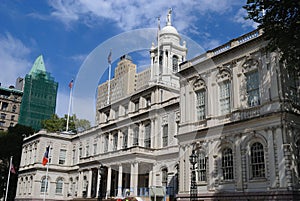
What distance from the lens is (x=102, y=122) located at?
151 ft

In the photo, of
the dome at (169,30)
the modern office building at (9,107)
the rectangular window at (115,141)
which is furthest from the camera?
the modern office building at (9,107)

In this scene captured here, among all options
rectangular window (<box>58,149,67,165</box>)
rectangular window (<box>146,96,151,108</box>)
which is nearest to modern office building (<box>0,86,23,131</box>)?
rectangular window (<box>58,149,67,165</box>)

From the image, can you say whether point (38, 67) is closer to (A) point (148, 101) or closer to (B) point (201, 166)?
(A) point (148, 101)

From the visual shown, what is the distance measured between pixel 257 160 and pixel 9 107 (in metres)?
87.0

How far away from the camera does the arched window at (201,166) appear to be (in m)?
24.4

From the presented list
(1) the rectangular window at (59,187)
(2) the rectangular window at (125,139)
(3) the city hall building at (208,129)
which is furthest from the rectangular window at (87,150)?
(2) the rectangular window at (125,139)

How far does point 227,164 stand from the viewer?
903 inches

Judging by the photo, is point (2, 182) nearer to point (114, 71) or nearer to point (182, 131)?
point (114, 71)

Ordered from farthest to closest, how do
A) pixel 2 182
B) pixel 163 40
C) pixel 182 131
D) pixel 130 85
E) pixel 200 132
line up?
pixel 2 182, pixel 163 40, pixel 130 85, pixel 182 131, pixel 200 132

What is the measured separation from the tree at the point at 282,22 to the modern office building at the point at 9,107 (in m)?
86.5

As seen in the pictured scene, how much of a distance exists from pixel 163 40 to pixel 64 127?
90.7 feet

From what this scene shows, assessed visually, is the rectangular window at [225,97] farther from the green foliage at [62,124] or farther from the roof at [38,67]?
the roof at [38,67]

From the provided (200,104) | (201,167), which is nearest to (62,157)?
(200,104)

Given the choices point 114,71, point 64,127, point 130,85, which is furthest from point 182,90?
point 64,127
